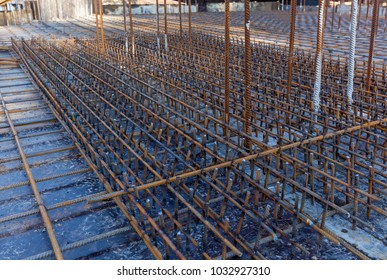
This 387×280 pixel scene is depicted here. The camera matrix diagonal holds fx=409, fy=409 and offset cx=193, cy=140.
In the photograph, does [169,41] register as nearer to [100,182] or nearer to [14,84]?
[14,84]

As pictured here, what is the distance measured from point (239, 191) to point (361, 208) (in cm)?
132

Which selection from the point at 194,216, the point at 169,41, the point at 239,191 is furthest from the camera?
the point at 169,41

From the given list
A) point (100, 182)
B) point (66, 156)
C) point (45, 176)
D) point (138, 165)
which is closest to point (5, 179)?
point (45, 176)

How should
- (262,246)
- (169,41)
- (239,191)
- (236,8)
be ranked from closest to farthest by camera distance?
(262,246), (239,191), (169,41), (236,8)

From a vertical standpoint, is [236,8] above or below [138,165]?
above

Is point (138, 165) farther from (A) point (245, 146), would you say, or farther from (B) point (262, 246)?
(B) point (262, 246)

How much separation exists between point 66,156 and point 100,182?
44.7 inches

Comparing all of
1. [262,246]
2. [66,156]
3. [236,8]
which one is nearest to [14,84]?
[66,156]

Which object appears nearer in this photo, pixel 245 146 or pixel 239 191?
pixel 239 191

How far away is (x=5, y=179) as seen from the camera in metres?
5.54

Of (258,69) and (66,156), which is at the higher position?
(258,69)

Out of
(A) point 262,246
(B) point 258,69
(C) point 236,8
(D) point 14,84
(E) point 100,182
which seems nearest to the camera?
(A) point 262,246
